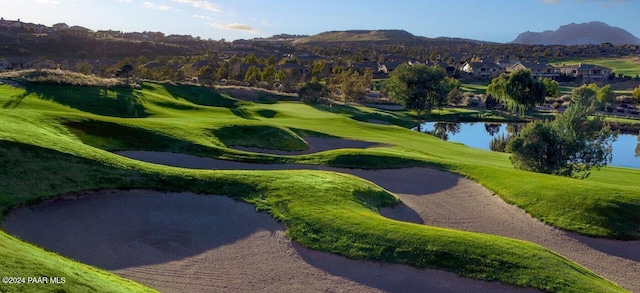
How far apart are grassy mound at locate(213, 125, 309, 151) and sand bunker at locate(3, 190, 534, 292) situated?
56.7ft

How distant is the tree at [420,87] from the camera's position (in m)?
85.5

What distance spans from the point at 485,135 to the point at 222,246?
66.8m

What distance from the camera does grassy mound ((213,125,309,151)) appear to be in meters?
38.5

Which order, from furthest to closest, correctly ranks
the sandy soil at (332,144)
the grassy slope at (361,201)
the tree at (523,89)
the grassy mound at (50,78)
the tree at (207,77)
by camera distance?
1. the tree at (207,77)
2. the tree at (523,89)
3. the grassy mound at (50,78)
4. the sandy soil at (332,144)
5. the grassy slope at (361,201)

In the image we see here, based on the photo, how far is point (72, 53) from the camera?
516ft

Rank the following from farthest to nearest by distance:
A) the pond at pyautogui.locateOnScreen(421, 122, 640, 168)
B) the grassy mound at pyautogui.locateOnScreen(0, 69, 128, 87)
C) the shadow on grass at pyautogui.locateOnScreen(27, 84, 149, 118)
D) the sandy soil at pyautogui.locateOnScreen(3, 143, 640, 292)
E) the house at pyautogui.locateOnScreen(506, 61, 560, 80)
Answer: the house at pyautogui.locateOnScreen(506, 61, 560, 80), the pond at pyautogui.locateOnScreen(421, 122, 640, 168), the grassy mound at pyautogui.locateOnScreen(0, 69, 128, 87), the shadow on grass at pyautogui.locateOnScreen(27, 84, 149, 118), the sandy soil at pyautogui.locateOnScreen(3, 143, 640, 292)

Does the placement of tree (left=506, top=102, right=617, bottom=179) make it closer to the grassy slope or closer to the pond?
the grassy slope

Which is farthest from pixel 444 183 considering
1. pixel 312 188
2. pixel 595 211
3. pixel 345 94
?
pixel 345 94

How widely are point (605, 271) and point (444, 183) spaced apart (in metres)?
11.8

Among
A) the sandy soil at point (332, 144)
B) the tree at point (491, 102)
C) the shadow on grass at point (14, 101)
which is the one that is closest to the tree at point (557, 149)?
the sandy soil at point (332, 144)

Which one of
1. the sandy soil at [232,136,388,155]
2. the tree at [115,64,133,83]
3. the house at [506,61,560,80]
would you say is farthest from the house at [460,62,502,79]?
the sandy soil at [232,136,388,155]

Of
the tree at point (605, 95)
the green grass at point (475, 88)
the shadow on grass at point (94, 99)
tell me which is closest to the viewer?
the shadow on grass at point (94, 99)

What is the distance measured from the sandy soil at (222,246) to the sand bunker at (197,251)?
0.11ft

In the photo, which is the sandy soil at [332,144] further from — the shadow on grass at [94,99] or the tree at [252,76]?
the tree at [252,76]
